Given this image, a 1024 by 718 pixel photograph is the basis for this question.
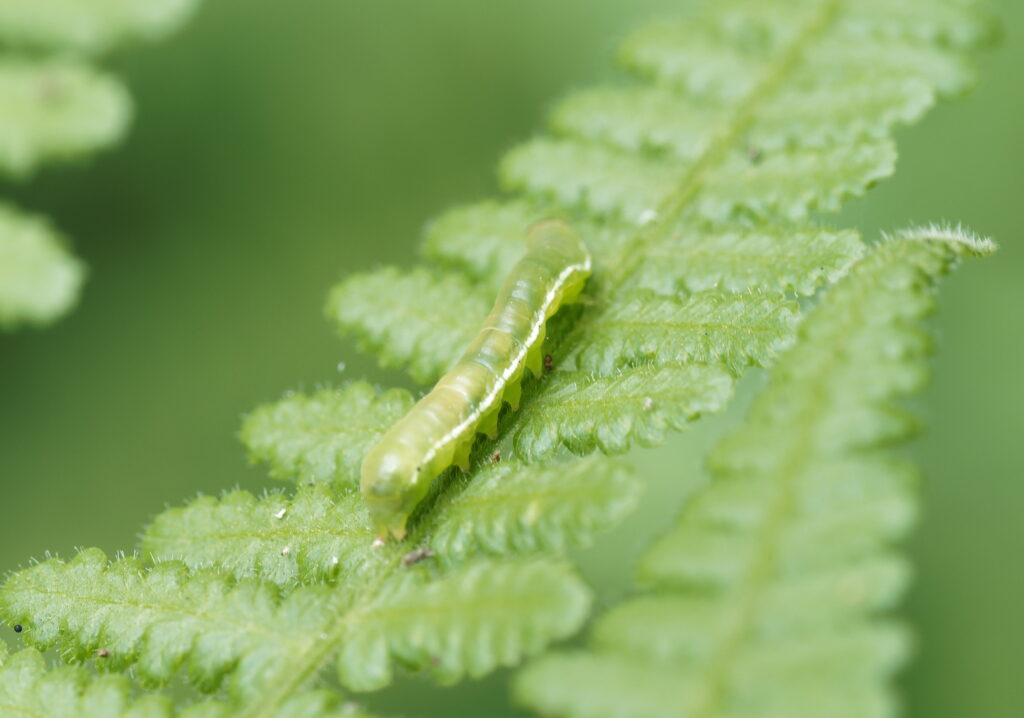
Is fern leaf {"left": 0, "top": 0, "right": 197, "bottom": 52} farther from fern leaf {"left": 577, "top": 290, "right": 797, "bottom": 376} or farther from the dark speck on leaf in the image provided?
the dark speck on leaf

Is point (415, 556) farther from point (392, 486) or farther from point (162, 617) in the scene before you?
point (162, 617)

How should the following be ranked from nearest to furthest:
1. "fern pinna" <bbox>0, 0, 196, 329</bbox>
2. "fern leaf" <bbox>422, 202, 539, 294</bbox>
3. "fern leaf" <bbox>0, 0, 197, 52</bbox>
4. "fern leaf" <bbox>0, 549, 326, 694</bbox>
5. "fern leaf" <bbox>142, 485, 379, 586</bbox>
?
1. "fern leaf" <bbox>0, 549, 326, 694</bbox>
2. "fern leaf" <bbox>142, 485, 379, 586</bbox>
3. "fern leaf" <bbox>422, 202, 539, 294</bbox>
4. "fern pinna" <bbox>0, 0, 196, 329</bbox>
5. "fern leaf" <bbox>0, 0, 197, 52</bbox>

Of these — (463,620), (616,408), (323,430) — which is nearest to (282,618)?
(463,620)

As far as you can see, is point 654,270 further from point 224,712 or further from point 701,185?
point 224,712

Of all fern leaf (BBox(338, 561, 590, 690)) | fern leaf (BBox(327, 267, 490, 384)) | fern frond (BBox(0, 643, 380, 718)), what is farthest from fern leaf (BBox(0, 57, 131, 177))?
fern leaf (BBox(338, 561, 590, 690))

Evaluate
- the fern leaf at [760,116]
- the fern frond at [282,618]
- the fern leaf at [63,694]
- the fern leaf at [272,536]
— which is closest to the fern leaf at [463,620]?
the fern frond at [282,618]

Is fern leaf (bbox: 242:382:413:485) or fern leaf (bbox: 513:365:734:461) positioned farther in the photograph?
fern leaf (bbox: 242:382:413:485)

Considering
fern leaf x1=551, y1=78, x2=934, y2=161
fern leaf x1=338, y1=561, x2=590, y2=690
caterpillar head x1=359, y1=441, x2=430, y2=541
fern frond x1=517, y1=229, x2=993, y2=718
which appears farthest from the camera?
fern leaf x1=551, y1=78, x2=934, y2=161
